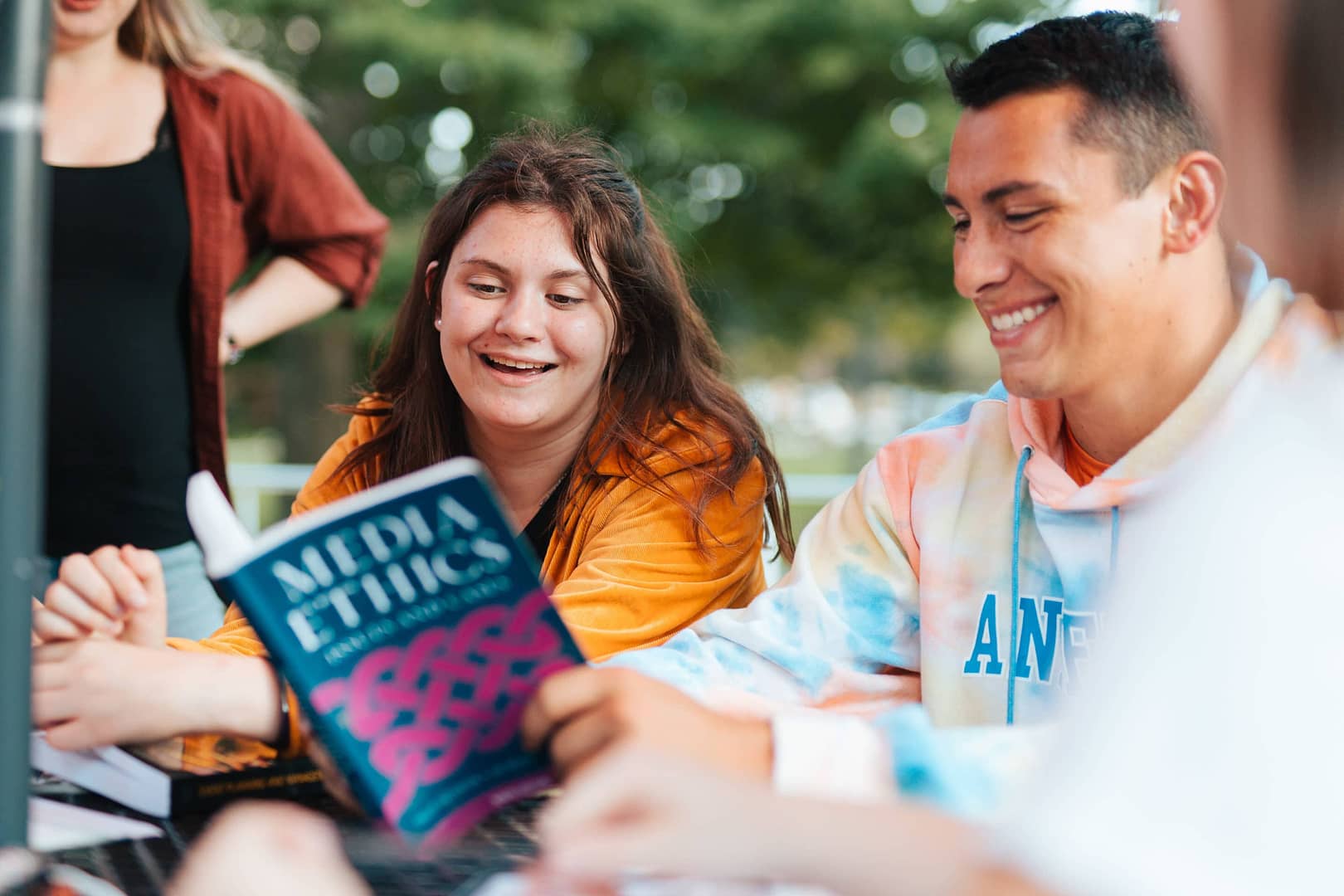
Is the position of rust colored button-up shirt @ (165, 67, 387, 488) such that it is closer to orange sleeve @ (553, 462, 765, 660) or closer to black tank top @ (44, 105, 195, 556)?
black tank top @ (44, 105, 195, 556)

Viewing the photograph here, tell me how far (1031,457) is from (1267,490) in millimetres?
985

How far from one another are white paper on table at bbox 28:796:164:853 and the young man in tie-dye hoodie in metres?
0.51

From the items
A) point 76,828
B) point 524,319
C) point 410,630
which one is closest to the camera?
point 410,630

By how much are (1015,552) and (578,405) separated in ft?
2.52

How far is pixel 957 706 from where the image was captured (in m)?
1.49

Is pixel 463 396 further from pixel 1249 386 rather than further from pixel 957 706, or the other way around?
pixel 1249 386

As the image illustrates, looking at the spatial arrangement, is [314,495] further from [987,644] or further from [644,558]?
[987,644]

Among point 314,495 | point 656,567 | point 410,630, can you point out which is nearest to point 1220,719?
point 410,630

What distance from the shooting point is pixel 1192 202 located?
139 centimetres

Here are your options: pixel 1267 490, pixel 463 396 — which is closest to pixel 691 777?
pixel 1267 490

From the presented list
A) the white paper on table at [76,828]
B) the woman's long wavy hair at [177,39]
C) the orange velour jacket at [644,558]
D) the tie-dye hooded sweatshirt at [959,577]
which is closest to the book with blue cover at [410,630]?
the white paper on table at [76,828]

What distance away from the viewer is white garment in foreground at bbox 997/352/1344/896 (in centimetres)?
50

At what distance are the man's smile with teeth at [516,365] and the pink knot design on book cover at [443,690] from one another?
1.05 metres

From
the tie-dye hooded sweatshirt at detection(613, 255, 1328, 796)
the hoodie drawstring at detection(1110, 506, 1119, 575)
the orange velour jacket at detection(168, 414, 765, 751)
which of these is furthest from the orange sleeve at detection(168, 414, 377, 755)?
the hoodie drawstring at detection(1110, 506, 1119, 575)
